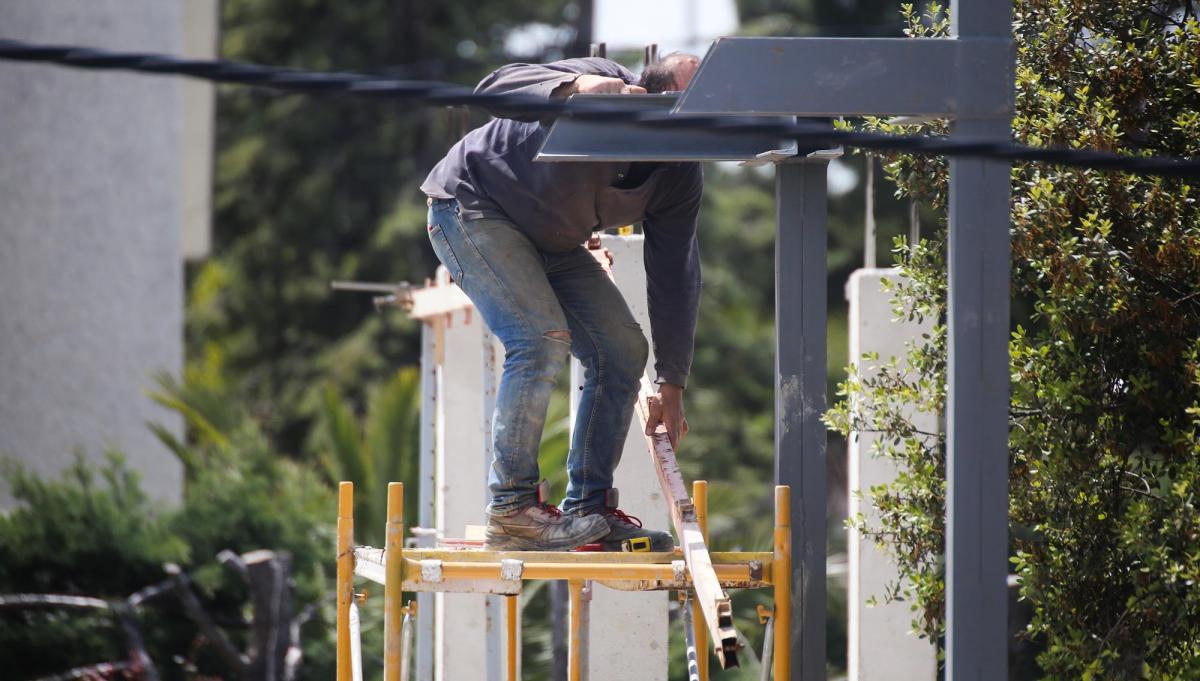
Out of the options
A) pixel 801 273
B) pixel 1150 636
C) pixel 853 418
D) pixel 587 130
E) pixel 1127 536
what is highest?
pixel 587 130

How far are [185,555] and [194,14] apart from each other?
8.44 meters

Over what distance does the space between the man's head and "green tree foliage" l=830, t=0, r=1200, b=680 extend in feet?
3.43

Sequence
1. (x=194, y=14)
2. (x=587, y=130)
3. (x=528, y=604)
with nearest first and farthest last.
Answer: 1. (x=587, y=130)
2. (x=528, y=604)
3. (x=194, y=14)

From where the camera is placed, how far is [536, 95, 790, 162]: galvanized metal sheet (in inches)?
142

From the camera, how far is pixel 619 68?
420 cm

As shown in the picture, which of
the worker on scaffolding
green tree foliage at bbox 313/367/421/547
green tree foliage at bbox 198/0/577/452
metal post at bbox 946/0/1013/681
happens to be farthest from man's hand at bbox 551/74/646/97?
green tree foliage at bbox 198/0/577/452

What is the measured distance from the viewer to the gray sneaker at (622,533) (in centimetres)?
401

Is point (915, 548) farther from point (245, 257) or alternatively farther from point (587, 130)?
point (245, 257)

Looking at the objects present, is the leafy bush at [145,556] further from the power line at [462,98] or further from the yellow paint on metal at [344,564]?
the power line at [462,98]

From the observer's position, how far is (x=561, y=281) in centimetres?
433

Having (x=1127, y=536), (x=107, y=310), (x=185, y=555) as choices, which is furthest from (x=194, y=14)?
(x=1127, y=536)

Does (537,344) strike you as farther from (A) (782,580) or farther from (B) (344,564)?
(A) (782,580)

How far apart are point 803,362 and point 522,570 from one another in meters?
1.03

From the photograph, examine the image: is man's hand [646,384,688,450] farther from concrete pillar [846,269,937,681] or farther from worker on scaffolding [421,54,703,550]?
concrete pillar [846,269,937,681]
